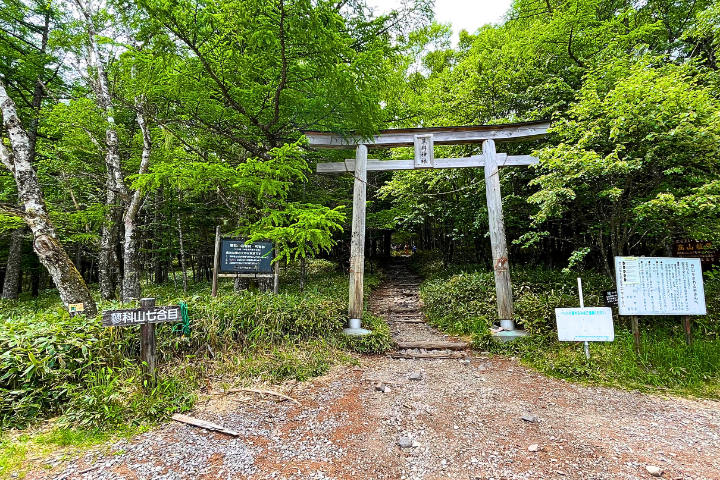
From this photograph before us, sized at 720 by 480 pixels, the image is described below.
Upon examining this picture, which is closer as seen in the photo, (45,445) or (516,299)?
(45,445)

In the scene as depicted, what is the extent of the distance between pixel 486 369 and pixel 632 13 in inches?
385

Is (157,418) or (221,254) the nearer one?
(157,418)

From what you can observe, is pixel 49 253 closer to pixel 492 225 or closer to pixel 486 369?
pixel 486 369

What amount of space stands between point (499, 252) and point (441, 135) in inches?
110

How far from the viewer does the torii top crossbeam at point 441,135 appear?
6.30 metres

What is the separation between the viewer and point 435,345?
19.1ft

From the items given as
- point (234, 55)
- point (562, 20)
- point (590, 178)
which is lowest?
point (590, 178)

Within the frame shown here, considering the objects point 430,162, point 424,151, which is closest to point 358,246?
point 430,162

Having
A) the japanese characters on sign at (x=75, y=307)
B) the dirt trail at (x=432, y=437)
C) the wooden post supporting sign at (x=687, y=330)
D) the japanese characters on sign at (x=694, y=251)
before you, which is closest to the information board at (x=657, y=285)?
the wooden post supporting sign at (x=687, y=330)

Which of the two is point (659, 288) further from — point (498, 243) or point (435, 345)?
point (435, 345)

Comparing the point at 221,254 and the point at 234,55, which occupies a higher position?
the point at 234,55

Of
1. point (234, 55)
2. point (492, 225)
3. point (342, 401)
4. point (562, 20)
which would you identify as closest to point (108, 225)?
point (234, 55)

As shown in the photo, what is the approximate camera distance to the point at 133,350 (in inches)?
150

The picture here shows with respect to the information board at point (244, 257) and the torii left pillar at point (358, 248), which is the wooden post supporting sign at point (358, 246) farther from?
the information board at point (244, 257)
